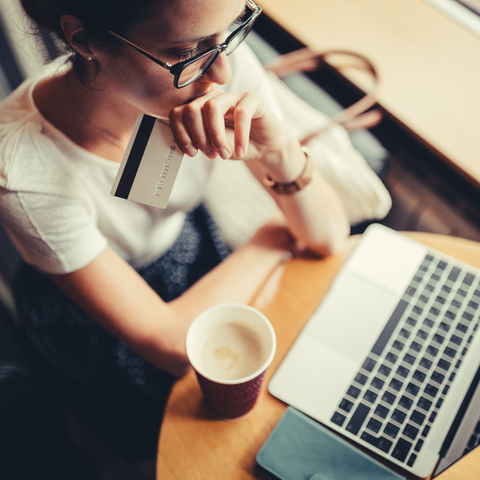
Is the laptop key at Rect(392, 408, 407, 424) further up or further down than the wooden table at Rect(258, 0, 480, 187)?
further down

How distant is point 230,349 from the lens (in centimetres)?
63

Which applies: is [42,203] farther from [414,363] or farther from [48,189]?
[414,363]

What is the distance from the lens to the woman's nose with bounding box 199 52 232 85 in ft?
2.03

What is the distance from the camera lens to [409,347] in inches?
27.9

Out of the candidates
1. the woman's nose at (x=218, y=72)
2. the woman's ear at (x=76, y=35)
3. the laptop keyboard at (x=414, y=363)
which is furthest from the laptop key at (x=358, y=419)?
the woman's ear at (x=76, y=35)

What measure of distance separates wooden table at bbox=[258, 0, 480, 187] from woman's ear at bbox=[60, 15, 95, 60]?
0.86 metres

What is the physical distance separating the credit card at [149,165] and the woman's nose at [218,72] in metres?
0.11

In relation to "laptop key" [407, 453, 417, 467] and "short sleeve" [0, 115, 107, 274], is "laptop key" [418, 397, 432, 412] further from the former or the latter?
"short sleeve" [0, 115, 107, 274]

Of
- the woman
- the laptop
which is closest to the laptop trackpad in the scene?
the laptop

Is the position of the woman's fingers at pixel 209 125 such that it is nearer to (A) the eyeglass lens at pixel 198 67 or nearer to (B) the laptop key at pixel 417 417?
(A) the eyeglass lens at pixel 198 67

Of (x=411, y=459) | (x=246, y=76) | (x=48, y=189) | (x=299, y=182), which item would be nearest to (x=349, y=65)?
(x=246, y=76)

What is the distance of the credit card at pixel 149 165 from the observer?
0.57m

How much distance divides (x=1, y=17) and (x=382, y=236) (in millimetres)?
1454

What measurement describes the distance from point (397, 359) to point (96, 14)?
738mm
